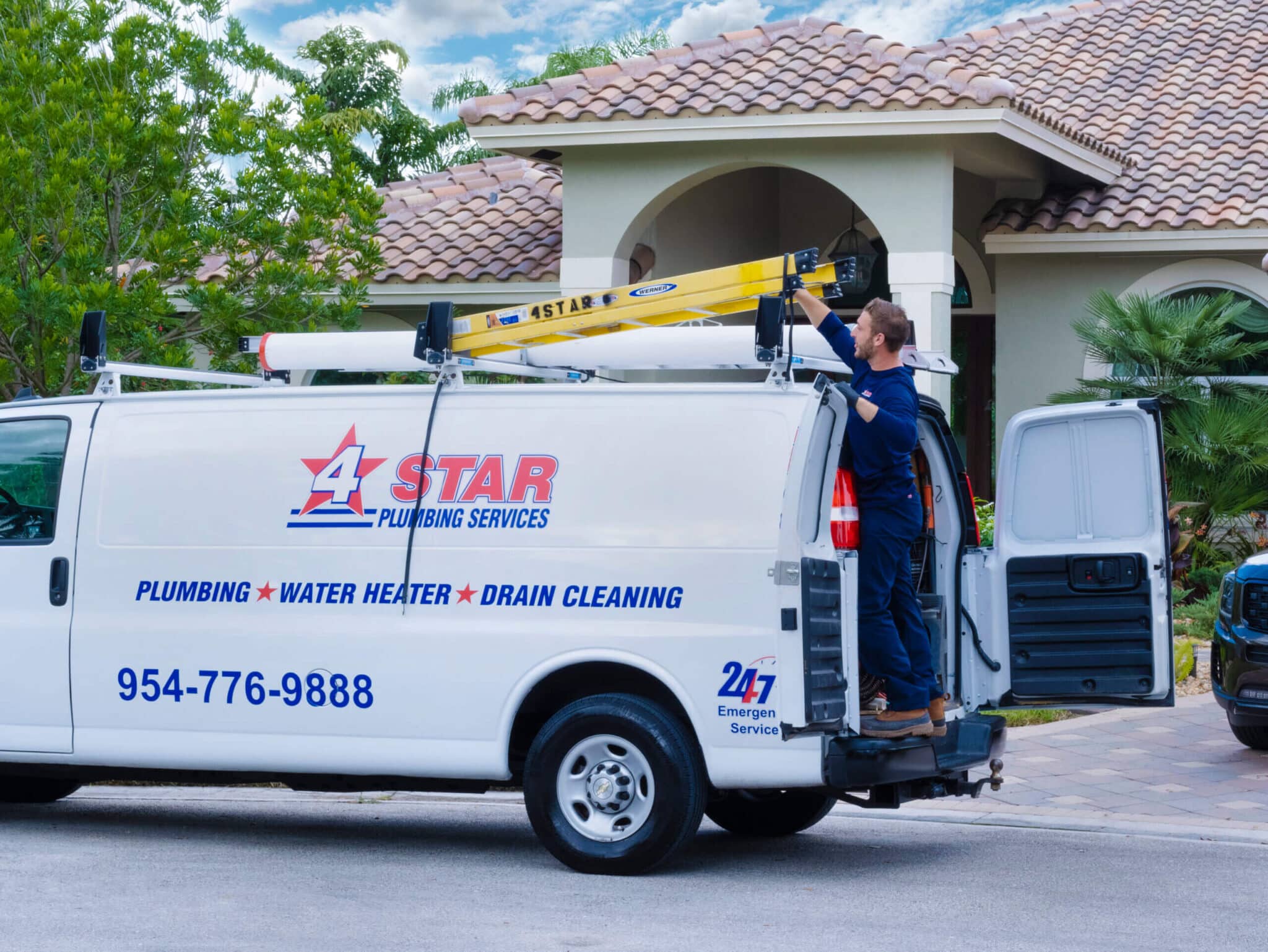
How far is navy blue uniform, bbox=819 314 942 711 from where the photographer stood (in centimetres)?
670

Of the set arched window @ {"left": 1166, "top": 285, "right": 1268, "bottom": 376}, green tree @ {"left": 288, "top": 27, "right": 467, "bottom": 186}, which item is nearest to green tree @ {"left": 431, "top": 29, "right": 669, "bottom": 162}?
green tree @ {"left": 288, "top": 27, "right": 467, "bottom": 186}

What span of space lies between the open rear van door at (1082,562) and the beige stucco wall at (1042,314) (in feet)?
32.8

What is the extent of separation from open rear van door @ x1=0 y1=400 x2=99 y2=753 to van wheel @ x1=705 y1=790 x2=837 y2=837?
2.94 meters

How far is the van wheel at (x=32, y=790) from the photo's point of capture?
28.2 feet

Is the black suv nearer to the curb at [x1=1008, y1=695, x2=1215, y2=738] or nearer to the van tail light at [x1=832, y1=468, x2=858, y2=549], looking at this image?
the curb at [x1=1008, y1=695, x2=1215, y2=738]

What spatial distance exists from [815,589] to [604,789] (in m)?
1.15

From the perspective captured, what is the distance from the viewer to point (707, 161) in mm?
15969

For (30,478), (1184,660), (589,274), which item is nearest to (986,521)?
(1184,660)

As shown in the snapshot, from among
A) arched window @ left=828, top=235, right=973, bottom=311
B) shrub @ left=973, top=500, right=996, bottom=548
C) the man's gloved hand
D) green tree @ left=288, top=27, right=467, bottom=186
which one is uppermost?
green tree @ left=288, top=27, right=467, bottom=186

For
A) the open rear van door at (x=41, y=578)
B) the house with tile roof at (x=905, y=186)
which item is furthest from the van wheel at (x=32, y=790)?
the house with tile roof at (x=905, y=186)

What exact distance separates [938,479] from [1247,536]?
9.21 m

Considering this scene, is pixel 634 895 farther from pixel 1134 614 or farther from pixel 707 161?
pixel 707 161

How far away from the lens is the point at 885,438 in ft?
21.9

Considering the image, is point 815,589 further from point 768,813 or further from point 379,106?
point 379,106
